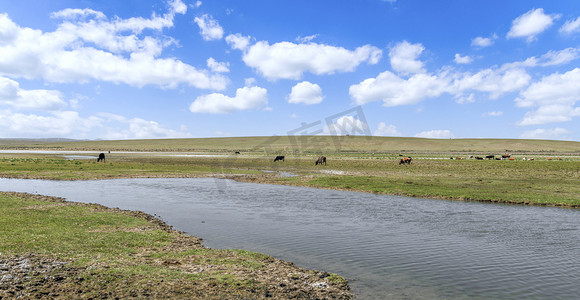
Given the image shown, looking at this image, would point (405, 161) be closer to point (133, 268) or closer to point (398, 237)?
point (398, 237)

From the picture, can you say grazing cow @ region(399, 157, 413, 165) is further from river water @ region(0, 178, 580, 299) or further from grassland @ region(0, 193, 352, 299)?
grassland @ region(0, 193, 352, 299)

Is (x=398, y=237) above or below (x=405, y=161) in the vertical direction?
below

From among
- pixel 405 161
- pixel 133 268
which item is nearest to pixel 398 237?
pixel 133 268

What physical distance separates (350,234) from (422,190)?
15.7m

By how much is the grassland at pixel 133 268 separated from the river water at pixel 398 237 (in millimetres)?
1296

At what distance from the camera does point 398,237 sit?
48.7 feet

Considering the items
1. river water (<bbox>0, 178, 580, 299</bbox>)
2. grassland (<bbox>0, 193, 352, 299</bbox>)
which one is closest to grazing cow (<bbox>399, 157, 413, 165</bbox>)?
river water (<bbox>0, 178, 580, 299</bbox>)

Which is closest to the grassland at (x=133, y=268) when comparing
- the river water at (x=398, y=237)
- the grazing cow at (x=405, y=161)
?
the river water at (x=398, y=237)

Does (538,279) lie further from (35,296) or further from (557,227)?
(35,296)

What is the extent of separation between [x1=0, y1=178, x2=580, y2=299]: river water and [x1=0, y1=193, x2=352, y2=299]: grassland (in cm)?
130

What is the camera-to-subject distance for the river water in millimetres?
10008

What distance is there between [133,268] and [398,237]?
10.3 meters

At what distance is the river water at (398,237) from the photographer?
394 inches

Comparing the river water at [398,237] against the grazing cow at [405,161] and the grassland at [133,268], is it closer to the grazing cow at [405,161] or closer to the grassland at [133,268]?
the grassland at [133,268]
